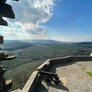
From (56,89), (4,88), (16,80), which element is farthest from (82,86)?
(16,80)

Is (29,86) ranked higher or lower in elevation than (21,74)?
higher

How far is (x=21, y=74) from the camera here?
35.6m

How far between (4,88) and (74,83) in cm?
377

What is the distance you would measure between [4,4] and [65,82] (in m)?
4.73

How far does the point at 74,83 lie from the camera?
4.38m

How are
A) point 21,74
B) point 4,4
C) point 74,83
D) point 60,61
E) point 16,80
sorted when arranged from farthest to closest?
point 21,74, point 16,80, point 60,61, point 74,83, point 4,4

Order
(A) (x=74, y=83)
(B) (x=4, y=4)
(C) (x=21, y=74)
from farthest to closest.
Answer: (C) (x=21, y=74) → (A) (x=74, y=83) → (B) (x=4, y=4)

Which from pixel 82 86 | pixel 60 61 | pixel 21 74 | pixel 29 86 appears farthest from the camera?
pixel 21 74

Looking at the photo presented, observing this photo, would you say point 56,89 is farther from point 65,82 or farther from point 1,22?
point 1,22

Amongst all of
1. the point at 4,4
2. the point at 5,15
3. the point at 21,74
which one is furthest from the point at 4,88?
the point at 21,74

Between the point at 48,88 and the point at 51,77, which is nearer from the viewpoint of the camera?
the point at 48,88

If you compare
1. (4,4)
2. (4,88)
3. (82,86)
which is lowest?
(82,86)

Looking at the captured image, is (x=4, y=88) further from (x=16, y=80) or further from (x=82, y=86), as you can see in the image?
(x=16, y=80)

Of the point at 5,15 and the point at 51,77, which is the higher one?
the point at 5,15
